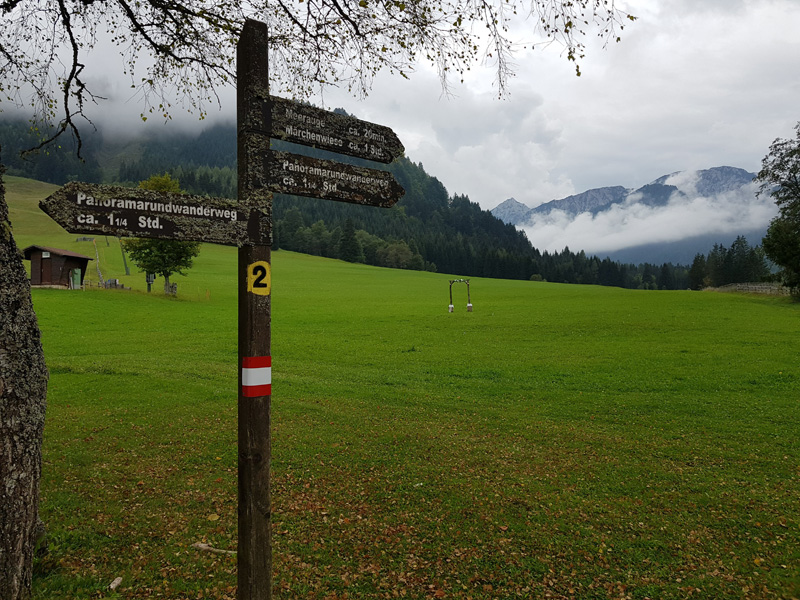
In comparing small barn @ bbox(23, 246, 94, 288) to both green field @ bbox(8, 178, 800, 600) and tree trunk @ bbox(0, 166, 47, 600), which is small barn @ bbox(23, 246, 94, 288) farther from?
tree trunk @ bbox(0, 166, 47, 600)

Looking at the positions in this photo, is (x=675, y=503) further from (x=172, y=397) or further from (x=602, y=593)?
(x=172, y=397)

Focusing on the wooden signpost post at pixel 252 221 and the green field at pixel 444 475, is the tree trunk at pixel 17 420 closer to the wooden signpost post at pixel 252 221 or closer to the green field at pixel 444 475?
the green field at pixel 444 475

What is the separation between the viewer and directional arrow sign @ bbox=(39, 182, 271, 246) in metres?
3.16

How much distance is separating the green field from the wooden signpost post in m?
1.79

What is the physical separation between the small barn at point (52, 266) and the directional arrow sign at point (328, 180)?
50.2 meters

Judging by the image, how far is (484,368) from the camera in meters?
19.3

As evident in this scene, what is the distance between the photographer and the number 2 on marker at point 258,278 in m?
3.70

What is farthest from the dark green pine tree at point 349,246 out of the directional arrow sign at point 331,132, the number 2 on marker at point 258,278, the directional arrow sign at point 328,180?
the number 2 on marker at point 258,278

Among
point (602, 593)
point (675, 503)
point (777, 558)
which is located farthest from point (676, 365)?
point (602, 593)

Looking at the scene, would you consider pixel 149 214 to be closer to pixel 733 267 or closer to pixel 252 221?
pixel 252 221

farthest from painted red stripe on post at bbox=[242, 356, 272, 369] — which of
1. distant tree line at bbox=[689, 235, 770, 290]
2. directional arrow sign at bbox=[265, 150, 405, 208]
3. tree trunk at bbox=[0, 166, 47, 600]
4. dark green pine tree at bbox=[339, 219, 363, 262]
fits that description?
dark green pine tree at bbox=[339, 219, 363, 262]

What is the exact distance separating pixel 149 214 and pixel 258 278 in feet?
2.83

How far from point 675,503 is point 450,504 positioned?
11.2 feet

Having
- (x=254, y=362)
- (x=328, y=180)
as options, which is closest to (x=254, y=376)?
(x=254, y=362)
